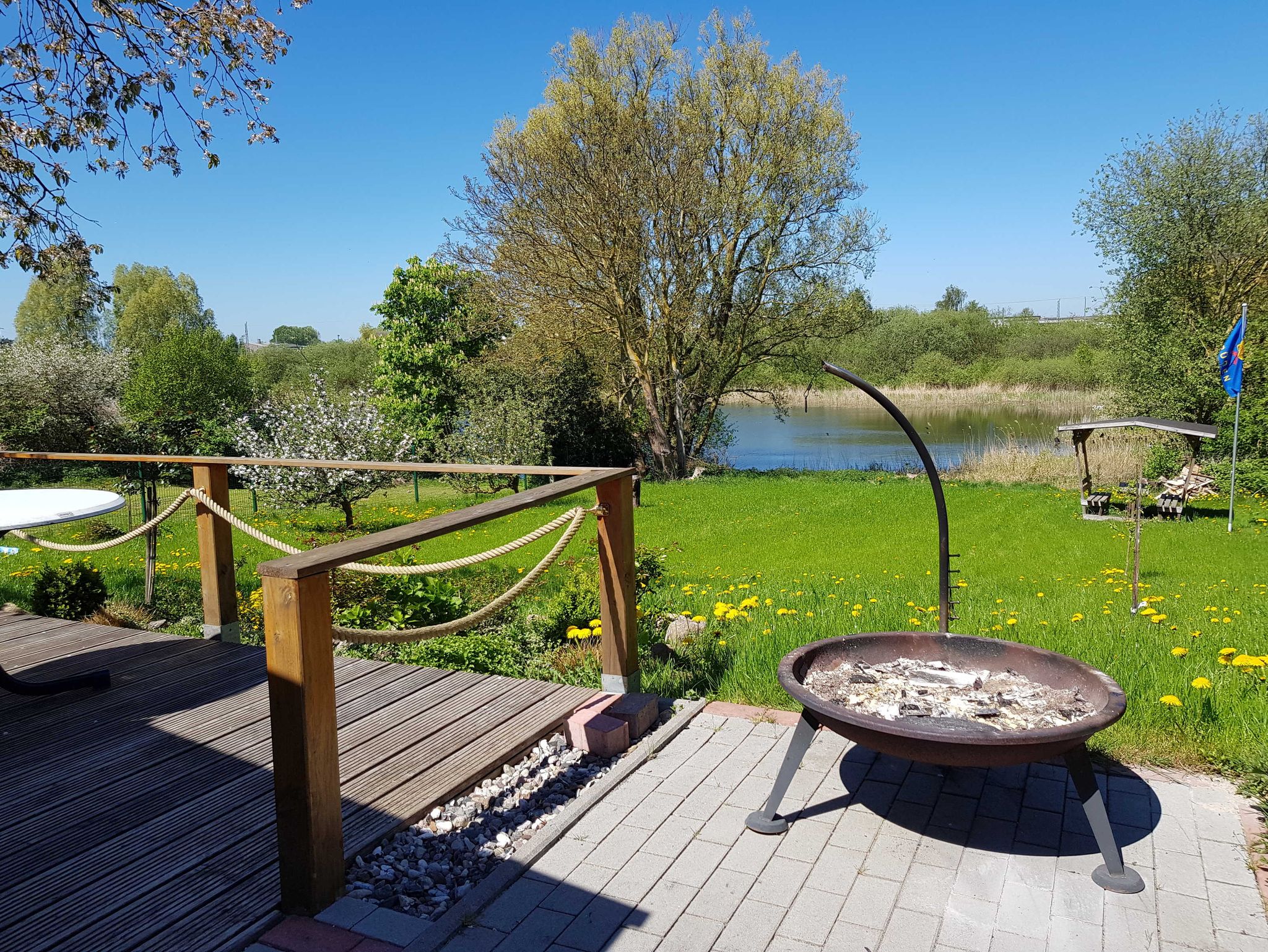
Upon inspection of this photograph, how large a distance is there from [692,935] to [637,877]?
312 millimetres

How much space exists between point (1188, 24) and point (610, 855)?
2160 centimetres

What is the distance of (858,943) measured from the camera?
202 cm

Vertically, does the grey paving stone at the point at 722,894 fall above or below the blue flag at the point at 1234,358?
below

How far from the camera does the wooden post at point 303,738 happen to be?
2.00 meters

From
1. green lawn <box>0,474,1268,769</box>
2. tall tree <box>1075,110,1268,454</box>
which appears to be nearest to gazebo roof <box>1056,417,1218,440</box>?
green lawn <box>0,474,1268,769</box>

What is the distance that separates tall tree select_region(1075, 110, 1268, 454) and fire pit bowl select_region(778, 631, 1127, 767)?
1837cm

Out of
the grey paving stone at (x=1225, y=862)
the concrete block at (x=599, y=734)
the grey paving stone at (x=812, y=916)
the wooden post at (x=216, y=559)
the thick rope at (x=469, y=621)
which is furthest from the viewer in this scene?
the wooden post at (x=216, y=559)

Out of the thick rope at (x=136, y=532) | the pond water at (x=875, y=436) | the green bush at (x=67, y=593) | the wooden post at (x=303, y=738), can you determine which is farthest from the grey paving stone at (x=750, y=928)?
the pond water at (x=875, y=436)

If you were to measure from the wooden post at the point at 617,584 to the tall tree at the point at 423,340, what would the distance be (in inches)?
778

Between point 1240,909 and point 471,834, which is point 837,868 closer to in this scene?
point 1240,909

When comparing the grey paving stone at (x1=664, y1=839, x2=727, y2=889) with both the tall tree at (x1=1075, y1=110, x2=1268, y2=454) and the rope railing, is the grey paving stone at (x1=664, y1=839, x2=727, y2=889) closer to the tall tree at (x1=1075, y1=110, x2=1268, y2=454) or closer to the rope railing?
the rope railing

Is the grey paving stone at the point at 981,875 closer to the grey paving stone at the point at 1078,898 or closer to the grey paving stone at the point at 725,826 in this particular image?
the grey paving stone at the point at 1078,898

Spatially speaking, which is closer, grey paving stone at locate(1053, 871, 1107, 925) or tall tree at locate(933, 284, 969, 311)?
grey paving stone at locate(1053, 871, 1107, 925)

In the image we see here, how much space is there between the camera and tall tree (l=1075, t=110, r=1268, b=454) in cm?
1784
